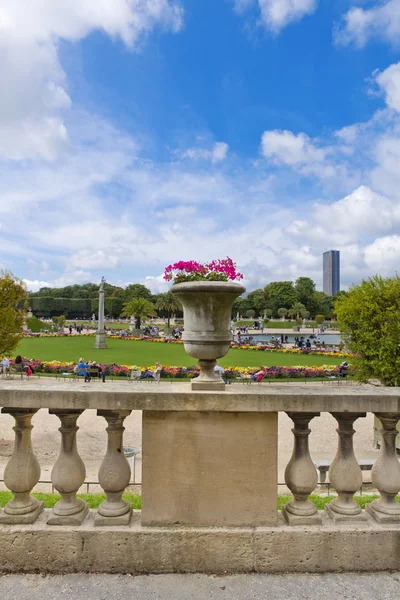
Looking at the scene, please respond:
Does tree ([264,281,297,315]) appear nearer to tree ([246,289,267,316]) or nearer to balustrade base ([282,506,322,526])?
tree ([246,289,267,316])

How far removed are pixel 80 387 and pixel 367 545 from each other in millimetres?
2126

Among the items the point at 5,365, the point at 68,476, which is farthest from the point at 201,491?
the point at 5,365

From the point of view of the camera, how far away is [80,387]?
2832 mm

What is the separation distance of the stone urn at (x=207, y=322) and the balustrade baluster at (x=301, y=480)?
593 mm

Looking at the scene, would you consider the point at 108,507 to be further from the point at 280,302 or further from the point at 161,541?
the point at 280,302

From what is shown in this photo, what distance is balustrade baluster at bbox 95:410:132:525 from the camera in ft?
9.00

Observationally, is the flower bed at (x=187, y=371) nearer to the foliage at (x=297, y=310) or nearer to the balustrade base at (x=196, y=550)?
the balustrade base at (x=196, y=550)

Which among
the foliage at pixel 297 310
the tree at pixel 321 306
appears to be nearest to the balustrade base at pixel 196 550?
the foliage at pixel 297 310

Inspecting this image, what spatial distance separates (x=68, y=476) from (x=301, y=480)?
60.7 inches

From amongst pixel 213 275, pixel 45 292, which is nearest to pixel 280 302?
pixel 45 292

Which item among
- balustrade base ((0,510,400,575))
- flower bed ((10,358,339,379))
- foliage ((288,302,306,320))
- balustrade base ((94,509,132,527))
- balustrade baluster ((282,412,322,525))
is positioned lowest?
flower bed ((10,358,339,379))

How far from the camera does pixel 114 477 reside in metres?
2.77

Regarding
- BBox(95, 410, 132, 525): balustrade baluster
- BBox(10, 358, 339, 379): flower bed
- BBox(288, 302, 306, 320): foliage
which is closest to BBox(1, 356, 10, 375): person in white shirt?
BBox(10, 358, 339, 379): flower bed

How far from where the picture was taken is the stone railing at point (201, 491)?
2668 mm
